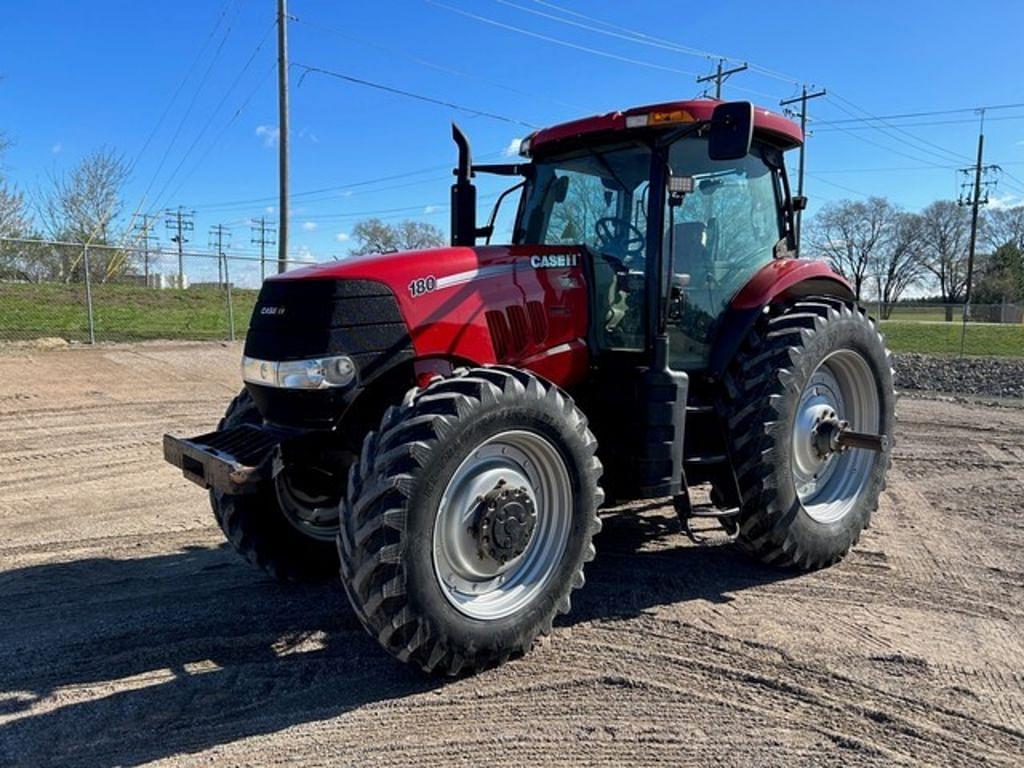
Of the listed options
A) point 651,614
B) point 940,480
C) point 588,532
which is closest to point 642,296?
point 588,532

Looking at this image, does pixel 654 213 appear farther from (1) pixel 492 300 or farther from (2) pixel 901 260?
(2) pixel 901 260

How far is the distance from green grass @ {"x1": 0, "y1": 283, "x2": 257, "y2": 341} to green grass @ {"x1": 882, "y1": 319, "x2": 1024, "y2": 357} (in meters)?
18.2

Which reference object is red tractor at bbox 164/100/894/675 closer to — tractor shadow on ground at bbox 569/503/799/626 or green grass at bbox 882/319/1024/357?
tractor shadow on ground at bbox 569/503/799/626

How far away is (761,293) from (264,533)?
2968mm

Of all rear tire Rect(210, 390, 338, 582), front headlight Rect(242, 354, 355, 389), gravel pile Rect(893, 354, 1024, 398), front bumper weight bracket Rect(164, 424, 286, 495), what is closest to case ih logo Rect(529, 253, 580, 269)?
front headlight Rect(242, 354, 355, 389)

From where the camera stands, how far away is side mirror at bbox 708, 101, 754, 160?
349 cm

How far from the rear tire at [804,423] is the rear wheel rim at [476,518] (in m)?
1.20

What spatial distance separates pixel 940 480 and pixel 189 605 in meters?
5.97

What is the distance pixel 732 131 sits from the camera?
Answer: 11.6 ft

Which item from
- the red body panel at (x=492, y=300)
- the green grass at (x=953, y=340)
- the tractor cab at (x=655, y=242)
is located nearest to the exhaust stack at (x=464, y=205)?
the tractor cab at (x=655, y=242)

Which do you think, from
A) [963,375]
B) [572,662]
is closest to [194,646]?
[572,662]

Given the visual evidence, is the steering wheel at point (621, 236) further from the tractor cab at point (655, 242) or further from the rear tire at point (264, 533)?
the rear tire at point (264, 533)

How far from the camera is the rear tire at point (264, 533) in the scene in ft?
13.2

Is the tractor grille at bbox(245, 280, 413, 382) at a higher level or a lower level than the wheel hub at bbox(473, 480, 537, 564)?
higher
